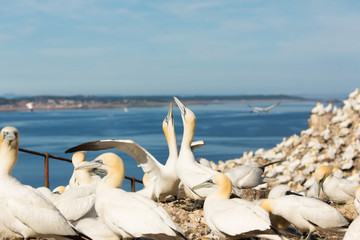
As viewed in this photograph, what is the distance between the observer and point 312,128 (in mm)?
17672

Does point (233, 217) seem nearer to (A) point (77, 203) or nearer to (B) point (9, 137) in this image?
(A) point (77, 203)

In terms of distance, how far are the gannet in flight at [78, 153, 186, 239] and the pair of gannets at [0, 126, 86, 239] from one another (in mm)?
343

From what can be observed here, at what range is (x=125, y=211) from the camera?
4.27 meters

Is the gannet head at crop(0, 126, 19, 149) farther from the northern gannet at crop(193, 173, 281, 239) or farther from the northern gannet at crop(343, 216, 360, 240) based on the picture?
the northern gannet at crop(343, 216, 360, 240)

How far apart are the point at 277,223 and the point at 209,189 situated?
0.88 metres

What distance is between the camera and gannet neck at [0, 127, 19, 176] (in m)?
4.23

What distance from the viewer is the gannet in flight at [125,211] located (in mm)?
4113

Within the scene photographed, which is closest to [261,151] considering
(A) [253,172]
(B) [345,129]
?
(B) [345,129]

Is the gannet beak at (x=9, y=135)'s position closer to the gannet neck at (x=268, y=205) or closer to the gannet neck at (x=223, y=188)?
the gannet neck at (x=223, y=188)

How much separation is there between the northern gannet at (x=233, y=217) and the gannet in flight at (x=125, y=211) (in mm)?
645

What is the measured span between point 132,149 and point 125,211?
87.9 inches

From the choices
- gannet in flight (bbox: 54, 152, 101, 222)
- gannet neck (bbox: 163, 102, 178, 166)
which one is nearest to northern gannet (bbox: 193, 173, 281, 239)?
gannet in flight (bbox: 54, 152, 101, 222)

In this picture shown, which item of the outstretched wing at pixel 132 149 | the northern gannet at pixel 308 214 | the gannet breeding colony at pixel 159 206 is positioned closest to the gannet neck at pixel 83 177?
the gannet breeding colony at pixel 159 206

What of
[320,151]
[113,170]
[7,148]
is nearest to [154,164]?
[113,170]
